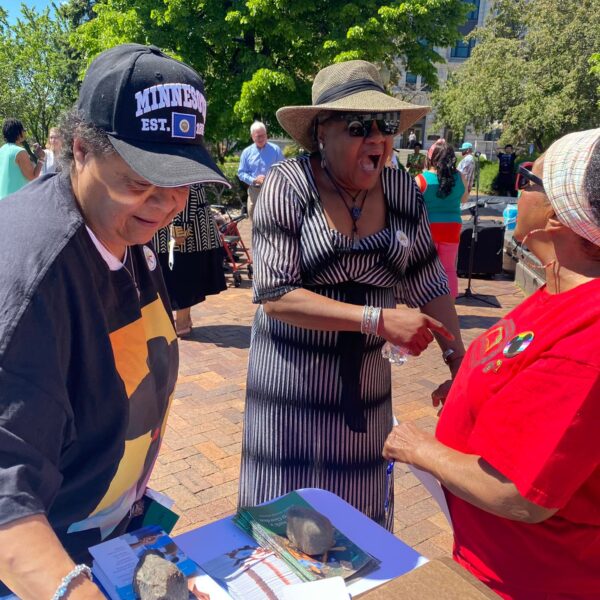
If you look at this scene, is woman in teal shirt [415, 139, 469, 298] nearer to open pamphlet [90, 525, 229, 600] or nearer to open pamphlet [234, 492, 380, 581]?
open pamphlet [234, 492, 380, 581]

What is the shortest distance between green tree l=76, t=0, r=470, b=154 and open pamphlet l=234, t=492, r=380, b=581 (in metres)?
13.6

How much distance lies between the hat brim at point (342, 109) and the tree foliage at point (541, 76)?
69.3 feet

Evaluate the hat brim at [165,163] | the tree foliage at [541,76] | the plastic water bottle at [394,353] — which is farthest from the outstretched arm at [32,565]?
the tree foliage at [541,76]

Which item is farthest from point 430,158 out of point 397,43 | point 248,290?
point 397,43

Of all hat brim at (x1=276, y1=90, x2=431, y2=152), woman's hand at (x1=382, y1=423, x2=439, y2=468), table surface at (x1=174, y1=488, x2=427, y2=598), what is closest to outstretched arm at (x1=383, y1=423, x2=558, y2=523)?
woman's hand at (x1=382, y1=423, x2=439, y2=468)

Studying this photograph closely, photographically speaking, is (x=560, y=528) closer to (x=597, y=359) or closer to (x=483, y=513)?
(x=483, y=513)

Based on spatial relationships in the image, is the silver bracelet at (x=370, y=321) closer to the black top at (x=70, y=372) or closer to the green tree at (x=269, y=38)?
the black top at (x=70, y=372)

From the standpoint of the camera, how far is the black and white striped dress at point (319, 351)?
194cm

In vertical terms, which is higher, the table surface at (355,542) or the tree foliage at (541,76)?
the tree foliage at (541,76)

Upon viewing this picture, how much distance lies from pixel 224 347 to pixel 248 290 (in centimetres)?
226

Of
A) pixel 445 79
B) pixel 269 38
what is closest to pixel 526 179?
pixel 269 38

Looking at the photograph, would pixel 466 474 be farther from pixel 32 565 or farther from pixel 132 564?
pixel 32 565

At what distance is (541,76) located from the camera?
22766 millimetres

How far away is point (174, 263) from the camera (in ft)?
17.9
